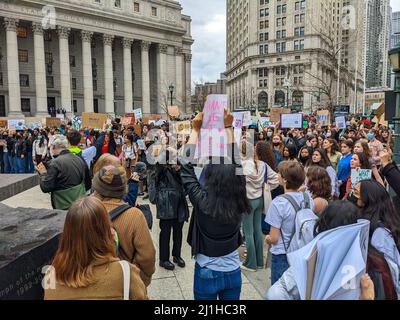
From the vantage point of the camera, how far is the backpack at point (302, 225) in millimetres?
2963

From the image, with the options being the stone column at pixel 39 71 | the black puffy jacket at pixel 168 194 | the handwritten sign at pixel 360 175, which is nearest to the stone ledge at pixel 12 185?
the black puffy jacket at pixel 168 194

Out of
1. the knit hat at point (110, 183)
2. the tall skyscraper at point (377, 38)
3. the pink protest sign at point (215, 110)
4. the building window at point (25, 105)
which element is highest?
the tall skyscraper at point (377, 38)

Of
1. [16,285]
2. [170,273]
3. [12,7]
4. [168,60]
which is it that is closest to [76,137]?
[170,273]

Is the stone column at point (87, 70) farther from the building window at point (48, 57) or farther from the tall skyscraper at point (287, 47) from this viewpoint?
the tall skyscraper at point (287, 47)

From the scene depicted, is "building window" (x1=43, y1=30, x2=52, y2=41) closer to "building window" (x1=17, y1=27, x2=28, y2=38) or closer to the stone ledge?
"building window" (x1=17, y1=27, x2=28, y2=38)

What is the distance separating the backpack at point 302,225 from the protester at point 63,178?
119 inches

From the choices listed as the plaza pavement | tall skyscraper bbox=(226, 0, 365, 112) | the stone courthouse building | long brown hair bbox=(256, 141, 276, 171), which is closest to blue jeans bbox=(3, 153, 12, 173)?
the plaza pavement

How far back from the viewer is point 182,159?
339 centimetres

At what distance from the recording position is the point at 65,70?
4803 cm

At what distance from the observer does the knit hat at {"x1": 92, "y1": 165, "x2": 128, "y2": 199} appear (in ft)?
9.34

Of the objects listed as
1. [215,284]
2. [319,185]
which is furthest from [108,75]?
[215,284]

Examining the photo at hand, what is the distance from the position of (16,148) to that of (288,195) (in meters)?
14.7

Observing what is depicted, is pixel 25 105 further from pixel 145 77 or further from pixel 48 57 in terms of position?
pixel 145 77

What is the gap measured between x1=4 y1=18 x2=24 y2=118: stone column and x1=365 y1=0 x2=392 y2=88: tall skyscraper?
6720 centimetres
